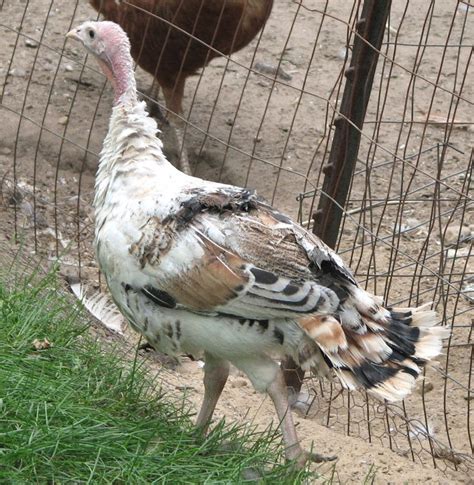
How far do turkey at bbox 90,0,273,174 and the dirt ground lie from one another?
0.30m

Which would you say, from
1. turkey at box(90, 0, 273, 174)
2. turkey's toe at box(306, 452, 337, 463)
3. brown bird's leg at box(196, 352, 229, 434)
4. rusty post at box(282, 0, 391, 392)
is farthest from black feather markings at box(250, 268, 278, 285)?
turkey at box(90, 0, 273, 174)

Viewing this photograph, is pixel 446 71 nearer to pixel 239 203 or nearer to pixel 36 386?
pixel 239 203

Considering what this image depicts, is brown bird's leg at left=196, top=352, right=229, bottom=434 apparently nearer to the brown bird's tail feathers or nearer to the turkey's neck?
the brown bird's tail feathers

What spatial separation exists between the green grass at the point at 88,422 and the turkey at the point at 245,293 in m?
0.19

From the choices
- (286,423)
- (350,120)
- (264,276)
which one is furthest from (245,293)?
(350,120)

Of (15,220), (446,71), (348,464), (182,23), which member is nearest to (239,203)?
(348,464)

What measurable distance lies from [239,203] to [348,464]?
1419mm

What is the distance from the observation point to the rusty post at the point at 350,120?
5.05 metres

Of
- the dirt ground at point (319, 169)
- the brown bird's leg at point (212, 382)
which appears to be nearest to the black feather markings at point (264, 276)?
the brown bird's leg at point (212, 382)

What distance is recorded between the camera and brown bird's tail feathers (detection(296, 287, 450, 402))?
13.5 ft

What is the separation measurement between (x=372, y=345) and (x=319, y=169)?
4.24 meters

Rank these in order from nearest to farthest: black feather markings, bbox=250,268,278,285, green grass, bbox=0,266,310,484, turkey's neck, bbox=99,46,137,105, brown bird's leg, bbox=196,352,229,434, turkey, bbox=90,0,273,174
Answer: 1. green grass, bbox=0,266,310,484
2. black feather markings, bbox=250,268,278,285
3. brown bird's leg, bbox=196,352,229,434
4. turkey's neck, bbox=99,46,137,105
5. turkey, bbox=90,0,273,174

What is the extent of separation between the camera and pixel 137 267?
164 inches

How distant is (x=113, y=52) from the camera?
4684 mm
